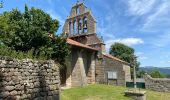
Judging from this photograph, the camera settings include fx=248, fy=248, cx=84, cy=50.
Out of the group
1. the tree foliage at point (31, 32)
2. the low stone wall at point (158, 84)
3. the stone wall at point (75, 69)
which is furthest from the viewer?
the low stone wall at point (158, 84)

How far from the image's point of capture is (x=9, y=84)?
7.93 metres

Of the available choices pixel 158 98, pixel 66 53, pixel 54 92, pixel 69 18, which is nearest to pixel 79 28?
pixel 69 18

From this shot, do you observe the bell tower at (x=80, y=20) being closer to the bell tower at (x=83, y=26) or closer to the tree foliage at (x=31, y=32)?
the bell tower at (x=83, y=26)

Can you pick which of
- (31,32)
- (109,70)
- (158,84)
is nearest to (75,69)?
(109,70)

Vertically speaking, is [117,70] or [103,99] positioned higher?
[117,70]

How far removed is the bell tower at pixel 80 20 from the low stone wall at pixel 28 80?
2284cm

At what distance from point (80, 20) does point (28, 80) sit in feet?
85.1

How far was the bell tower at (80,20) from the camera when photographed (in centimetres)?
3306

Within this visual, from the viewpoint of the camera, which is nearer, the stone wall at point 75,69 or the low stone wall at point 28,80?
the low stone wall at point 28,80

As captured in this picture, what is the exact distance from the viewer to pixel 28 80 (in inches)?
343

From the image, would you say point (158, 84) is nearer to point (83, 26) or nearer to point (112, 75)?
point (112, 75)

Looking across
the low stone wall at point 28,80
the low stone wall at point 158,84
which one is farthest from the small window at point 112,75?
the low stone wall at point 28,80

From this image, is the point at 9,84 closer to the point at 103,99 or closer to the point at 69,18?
the point at 103,99

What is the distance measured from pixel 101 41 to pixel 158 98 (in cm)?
1282
